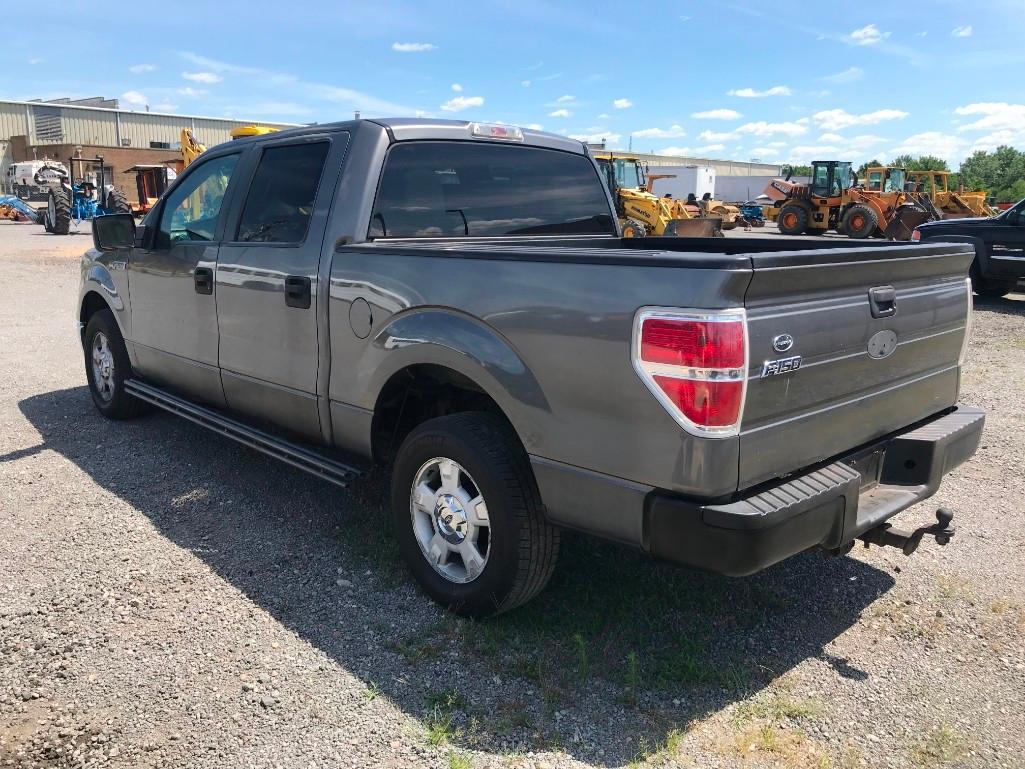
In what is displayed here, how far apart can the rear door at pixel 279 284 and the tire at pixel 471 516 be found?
2.71 feet

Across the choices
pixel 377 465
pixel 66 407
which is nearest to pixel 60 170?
pixel 66 407

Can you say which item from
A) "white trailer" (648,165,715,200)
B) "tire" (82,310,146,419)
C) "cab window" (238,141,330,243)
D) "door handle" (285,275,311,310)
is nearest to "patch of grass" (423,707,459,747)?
"door handle" (285,275,311,310)

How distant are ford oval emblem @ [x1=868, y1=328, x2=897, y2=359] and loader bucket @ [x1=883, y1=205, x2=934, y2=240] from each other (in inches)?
965

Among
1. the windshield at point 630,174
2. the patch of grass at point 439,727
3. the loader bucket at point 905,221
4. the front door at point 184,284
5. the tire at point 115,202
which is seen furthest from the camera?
the windshield at point 630,174

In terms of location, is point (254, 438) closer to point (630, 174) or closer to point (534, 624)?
Answer: point (534, 624)

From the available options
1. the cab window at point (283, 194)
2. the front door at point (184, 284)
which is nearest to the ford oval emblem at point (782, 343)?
the cab window at point (283, 194)

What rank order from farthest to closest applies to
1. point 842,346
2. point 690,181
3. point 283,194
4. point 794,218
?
point 690,181
point 794,218
point 283,194
point 842,346

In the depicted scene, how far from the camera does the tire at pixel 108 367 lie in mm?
5895

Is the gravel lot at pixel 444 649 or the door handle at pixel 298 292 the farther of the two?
the door handle at pixel 298 292

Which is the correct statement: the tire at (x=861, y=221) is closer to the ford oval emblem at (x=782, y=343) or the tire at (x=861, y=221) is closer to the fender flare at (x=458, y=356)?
the fender flare at (x=458, y=356)

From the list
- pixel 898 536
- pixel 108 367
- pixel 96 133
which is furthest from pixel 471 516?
pixel 96 133

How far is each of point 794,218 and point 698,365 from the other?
2861 centimetres

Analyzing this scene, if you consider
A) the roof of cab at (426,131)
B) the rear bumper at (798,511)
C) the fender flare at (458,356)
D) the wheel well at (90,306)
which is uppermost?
the roof of cab at (426,131)

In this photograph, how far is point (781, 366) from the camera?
261cm
